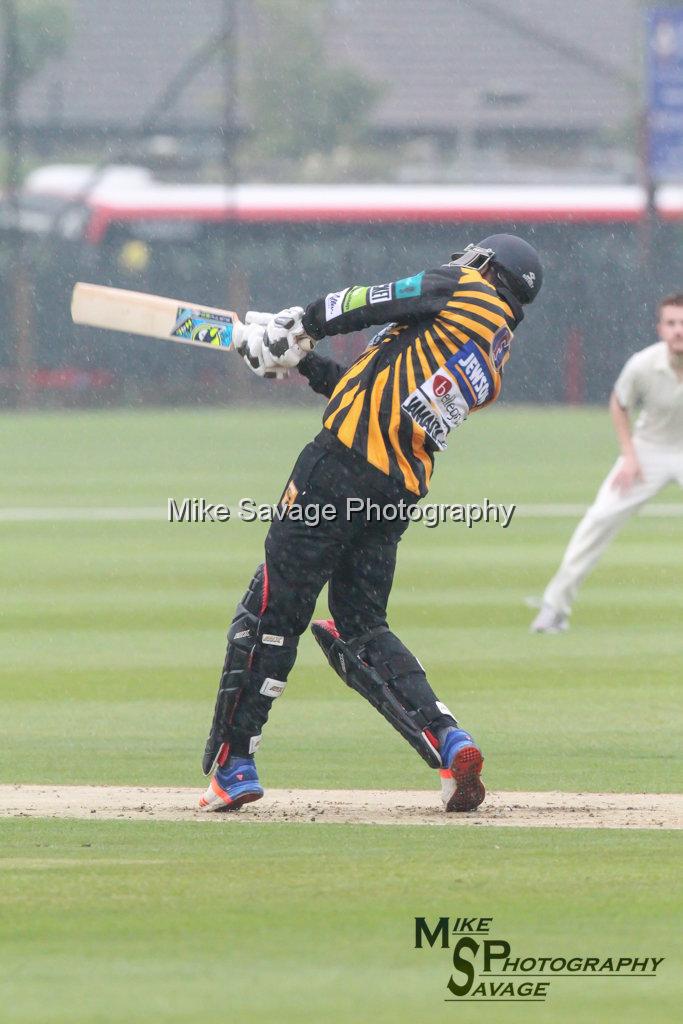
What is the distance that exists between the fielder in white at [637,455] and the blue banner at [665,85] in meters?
21.3

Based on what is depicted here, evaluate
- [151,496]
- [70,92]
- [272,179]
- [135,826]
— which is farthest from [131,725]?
[70,92]

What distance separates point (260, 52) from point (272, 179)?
10006mm

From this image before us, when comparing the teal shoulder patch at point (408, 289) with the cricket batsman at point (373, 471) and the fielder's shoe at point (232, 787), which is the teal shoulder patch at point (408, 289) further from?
the fielder's shoe at point (232, 787)

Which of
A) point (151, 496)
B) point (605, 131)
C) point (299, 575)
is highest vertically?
point (605, 131)

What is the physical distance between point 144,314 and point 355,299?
3.65ft

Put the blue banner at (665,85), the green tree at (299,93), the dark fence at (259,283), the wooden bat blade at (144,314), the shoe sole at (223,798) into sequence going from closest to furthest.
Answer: the shoe sole at (223,798), the wooden bat blade at (144,314), the blue banner at (665,85), the dark fence at (259,283), the green tree at (299,93)

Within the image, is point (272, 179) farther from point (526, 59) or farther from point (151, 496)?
point (151, 496)

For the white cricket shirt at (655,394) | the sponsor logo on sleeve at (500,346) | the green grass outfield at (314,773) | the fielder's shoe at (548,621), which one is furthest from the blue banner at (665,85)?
the sponsor logo on sleeve at (500,346)

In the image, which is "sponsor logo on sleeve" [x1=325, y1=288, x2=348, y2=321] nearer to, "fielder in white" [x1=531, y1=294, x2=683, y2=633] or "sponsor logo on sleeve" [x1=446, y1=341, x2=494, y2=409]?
"sponsor logo on sleeve" [x1=446, y1=341, x2=494, y2=409]

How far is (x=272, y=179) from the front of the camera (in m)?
44.5

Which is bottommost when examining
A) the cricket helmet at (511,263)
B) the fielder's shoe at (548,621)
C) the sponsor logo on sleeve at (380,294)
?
the fielder's shoe at (548,621)

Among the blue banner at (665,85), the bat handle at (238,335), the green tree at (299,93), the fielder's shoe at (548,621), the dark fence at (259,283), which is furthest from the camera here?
the green tree at (299,93)

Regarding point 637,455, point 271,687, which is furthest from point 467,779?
point 637,455

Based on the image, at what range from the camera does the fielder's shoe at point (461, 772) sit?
636 cm
